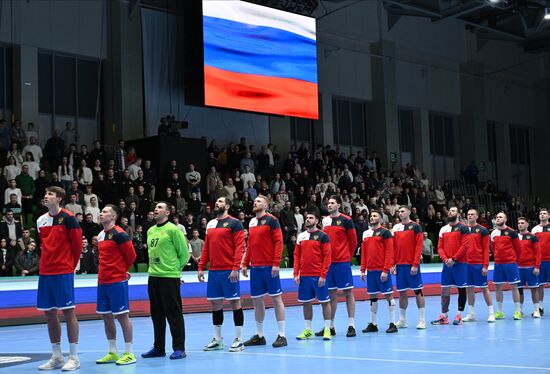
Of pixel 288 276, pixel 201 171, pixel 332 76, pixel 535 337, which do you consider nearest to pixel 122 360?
pixel 535 337

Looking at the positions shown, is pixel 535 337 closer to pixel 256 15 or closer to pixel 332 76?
pixel 256 15

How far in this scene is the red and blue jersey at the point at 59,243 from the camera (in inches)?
402

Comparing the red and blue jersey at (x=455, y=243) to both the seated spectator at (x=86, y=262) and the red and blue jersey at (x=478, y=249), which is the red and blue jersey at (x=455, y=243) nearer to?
the red and blue jersey at (x=478, y=249)

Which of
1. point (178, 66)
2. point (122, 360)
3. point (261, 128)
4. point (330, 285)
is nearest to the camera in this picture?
point (122, 360)

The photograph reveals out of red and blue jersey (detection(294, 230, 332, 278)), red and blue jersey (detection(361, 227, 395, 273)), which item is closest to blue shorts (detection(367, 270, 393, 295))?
red and blue jersey (detection(361, 227, 395, 273))

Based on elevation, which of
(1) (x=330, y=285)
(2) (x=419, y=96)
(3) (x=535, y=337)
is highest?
(2) (x=419, y=96)

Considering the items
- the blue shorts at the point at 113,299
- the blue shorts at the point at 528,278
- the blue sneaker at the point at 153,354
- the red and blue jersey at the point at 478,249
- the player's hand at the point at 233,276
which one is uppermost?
the red and blue jersey at the point at 478,249

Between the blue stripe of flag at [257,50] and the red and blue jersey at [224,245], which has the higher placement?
the blue stripe of flag at [257,50]

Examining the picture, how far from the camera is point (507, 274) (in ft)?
55.4

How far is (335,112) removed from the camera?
128 feet

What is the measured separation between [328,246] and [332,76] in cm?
2590

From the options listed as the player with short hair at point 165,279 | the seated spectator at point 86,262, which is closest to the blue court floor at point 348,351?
the player with short hair at point 165,279

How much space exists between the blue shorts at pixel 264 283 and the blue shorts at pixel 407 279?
334 centimetres

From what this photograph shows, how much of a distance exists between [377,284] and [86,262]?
8612 mm
